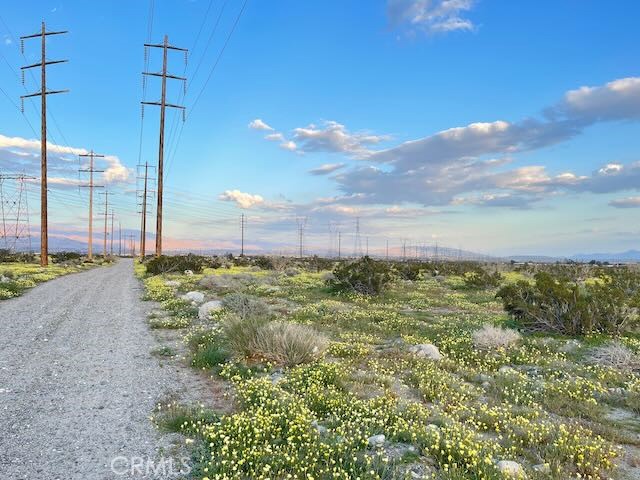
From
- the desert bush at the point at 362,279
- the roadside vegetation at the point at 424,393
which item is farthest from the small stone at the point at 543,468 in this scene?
the desert bush at the point at 362,279

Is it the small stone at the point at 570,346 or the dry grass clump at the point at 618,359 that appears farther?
the small stone at the point at 570,346

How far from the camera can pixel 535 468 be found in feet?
17.5

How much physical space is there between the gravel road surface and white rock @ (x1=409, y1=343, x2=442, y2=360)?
5.60m

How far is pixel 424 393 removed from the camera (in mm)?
7980

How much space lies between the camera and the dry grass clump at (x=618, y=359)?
34.3 ft

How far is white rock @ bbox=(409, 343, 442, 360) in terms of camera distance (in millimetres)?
10883

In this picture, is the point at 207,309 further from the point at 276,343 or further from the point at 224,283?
the point at 224,283

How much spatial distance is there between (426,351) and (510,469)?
5.97 metres

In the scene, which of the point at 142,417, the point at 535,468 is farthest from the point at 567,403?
the point at 142,417

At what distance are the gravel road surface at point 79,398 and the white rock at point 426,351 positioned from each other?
5.60m

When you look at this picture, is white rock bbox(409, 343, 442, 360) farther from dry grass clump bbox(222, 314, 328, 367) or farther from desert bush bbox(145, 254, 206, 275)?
desert bush bbox(145, 254, 206, 275)

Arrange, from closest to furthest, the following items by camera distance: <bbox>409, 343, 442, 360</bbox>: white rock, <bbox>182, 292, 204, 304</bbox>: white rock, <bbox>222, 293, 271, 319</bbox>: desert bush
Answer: <bbox>409, 343, 442, 360</bbox>: white rock → <bbox>222, 293, 271, 319</bbox>: desert bush → <bbox>182, 292, 204, 304</bbox>: white rock

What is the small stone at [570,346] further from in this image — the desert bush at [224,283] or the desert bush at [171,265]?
the desert bush at [171,265]

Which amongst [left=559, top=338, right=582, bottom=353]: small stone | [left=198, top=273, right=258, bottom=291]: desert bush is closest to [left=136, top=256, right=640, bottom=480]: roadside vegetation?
[left=559, top=338, right=582, bottom=353]: small stone
